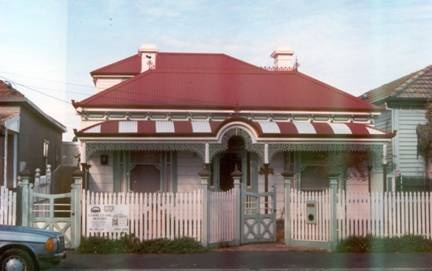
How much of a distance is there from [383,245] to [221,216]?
365 centimetres

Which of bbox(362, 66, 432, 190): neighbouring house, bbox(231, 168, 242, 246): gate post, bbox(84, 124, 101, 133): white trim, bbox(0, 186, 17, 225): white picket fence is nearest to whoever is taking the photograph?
bbox(0, 186, 17, 225): white picket fence

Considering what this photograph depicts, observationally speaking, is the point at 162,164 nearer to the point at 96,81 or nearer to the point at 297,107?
the point at 297,107

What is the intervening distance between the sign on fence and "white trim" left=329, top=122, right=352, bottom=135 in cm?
780

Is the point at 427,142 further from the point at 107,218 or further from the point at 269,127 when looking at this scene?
the point at 107,218

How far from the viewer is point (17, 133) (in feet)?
72.7

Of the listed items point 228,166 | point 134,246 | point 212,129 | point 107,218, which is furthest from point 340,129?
point 107,218

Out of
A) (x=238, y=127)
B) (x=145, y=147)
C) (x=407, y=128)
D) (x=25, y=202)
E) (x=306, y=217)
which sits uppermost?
(x=407, y=128)

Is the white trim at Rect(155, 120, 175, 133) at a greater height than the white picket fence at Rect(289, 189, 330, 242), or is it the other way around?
the white trim at Rect(155, 120, 175, 133)

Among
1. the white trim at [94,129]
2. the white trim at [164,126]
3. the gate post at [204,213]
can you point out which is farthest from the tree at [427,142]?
the white trim at [94,129]

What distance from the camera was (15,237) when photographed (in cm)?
1067

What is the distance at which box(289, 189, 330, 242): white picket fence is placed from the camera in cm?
1470

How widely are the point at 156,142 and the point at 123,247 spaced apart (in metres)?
5.30

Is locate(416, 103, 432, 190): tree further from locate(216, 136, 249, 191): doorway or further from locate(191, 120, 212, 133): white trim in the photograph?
locate(191, 120, 212, 133): white trim

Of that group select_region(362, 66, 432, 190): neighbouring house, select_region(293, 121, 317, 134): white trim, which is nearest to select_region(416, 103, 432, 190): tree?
select_region(362, 66, 432, 190): neighbouring house
